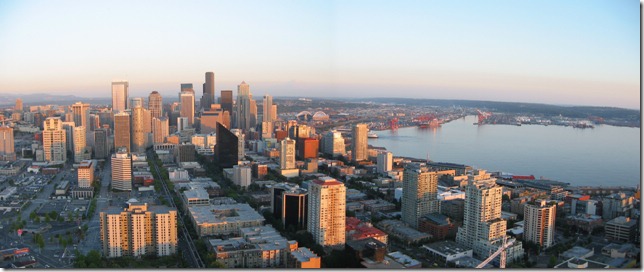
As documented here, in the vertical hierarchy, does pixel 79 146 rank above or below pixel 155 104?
below

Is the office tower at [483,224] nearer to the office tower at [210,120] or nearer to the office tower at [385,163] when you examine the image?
the office tower at [385,163]

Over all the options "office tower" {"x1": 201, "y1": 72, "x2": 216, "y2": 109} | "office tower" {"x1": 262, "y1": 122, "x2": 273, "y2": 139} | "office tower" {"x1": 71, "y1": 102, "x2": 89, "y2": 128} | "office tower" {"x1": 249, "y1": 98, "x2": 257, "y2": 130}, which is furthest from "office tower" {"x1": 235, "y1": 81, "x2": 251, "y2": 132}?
"office tower" {"x1": 71, "y1": 102, "x2": 89, "y2": 128}

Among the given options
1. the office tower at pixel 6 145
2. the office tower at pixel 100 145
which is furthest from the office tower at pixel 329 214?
the office tower at pixel 6 145

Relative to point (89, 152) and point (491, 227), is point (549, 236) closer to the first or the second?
point (491, 227)

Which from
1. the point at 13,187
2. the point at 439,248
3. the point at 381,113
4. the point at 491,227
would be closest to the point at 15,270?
the point at 439,248

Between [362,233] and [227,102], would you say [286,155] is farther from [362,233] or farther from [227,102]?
[227,102]

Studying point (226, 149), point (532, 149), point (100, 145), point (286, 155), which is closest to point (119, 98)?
point (100, 145)
